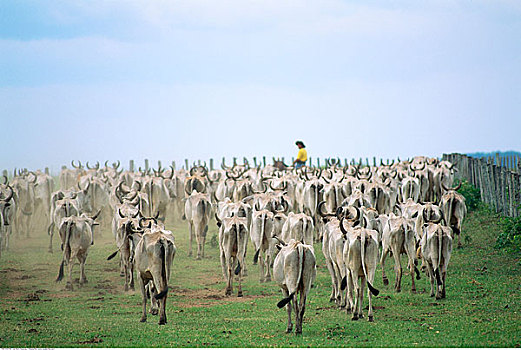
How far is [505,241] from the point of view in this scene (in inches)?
719

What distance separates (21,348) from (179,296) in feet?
16.3

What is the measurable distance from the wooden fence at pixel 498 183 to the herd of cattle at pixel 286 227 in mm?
1810

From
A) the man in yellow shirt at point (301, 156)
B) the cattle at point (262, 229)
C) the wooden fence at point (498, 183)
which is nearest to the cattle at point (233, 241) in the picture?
the cattle at point (262, 229)

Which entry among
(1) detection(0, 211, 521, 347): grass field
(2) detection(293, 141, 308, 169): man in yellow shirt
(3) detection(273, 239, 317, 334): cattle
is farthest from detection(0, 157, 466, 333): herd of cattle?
(2) detection(293, 141, 308, 169): man in yellow shirt

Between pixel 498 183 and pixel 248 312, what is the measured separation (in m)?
15.0

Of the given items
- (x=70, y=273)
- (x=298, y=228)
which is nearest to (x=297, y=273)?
(x=298, y=228)

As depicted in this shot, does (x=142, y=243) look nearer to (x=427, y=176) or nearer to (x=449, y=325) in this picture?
(x=449, y=325)

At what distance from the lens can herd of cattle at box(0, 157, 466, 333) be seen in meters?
11.6

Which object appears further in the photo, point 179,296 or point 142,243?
point 179,296

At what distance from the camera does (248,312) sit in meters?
13.0

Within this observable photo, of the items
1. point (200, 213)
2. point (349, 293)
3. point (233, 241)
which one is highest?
point (200, 213)

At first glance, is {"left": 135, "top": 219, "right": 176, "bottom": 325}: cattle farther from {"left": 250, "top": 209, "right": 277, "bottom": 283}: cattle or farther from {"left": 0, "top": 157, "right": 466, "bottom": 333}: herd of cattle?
{"left": 250, "top": 209, "right": 277, "bottom": 283}: cattle

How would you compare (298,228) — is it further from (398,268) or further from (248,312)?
(248,312)

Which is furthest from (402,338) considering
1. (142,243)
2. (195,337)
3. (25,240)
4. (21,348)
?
(25,240)
